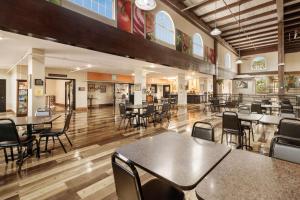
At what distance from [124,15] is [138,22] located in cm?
64

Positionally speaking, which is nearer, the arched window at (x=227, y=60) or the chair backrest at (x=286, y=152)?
the chair backrest at (x=286, y=152)

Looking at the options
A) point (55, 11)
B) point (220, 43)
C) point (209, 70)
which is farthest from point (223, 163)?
point (220, 43)

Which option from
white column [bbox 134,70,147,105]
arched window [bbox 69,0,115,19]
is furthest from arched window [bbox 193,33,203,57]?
arched window [bbox 69,0,115,19]

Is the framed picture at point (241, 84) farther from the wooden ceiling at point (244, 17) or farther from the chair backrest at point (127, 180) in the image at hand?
the chair backrest at point (127, 180)

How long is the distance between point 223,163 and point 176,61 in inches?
269

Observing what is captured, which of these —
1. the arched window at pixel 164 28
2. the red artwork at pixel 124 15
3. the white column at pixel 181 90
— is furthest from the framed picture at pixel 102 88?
the red artwork at pixel 124 15

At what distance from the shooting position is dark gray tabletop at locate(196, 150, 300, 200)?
84 centimetres

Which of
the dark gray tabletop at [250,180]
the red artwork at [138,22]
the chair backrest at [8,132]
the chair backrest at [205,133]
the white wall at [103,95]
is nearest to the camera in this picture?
the dark gray tabletop at [250,180]

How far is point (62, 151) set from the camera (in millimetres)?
3586

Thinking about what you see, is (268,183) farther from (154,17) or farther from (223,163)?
(154,17)

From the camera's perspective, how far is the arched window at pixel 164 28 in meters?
6.80

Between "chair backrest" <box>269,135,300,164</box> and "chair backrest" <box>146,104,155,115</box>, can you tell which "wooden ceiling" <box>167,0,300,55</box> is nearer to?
"chair backrest" <box>146,104,155,115</box>

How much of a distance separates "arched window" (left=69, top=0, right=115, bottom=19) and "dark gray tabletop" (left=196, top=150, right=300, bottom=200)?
4889mm

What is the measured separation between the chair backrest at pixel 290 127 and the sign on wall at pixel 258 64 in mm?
14824
